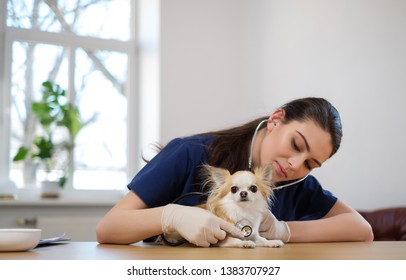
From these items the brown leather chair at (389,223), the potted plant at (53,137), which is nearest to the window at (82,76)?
the potted plant at (53,137)

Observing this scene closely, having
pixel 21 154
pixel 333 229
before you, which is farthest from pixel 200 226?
pixel 21 154

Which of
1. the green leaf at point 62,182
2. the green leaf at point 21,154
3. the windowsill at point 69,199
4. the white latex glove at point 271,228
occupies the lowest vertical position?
the windowsill at point 69,199

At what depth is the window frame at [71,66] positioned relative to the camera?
4.37 meters

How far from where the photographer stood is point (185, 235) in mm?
1218

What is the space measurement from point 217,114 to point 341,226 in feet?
10.2

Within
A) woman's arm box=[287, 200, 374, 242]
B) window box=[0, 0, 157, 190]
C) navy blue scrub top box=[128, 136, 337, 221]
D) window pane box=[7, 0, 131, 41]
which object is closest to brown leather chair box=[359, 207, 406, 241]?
woman's arm box=[287, 200, 374, 242]

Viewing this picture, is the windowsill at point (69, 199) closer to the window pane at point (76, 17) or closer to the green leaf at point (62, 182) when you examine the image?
the green leaf at point (62, 182)

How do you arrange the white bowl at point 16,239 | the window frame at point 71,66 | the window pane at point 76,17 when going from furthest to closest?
the window pane at point 76,17, the window frame at point 71,66, the white bowl at point 16,239

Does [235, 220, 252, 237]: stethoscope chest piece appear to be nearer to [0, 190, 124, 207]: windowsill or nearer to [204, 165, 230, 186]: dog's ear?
[204, 165, 230, 186]: dog's ear

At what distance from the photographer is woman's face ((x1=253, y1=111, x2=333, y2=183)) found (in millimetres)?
1422

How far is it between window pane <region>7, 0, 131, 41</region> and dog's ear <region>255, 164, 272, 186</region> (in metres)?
3.77

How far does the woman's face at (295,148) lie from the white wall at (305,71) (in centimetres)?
208
